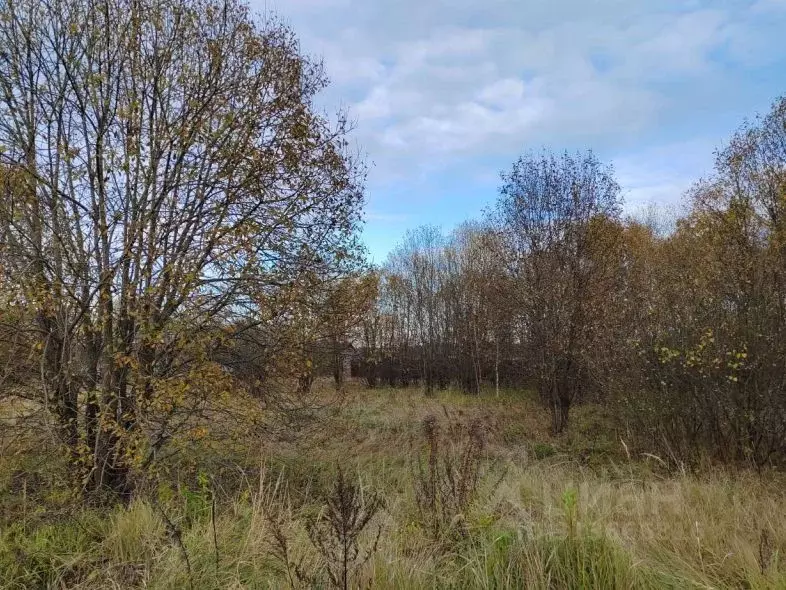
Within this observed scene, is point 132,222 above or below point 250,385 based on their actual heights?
above

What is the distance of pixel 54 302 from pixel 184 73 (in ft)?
10.4

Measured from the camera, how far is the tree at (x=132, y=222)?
558cm

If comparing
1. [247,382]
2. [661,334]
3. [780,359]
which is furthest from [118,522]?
[780,359]

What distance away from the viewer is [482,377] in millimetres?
21891

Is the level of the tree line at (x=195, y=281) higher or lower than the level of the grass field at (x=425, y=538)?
higher

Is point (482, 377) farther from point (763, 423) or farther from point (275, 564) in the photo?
point (275, 564)

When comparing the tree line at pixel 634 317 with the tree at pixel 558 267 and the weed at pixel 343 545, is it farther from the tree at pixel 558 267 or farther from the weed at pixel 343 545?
the weed at pixel 343 545

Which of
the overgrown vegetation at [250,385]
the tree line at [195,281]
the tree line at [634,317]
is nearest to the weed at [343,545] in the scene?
the overgrown vegetation at [250,385]

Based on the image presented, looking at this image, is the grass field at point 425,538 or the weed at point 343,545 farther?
the grass field at point 425,538

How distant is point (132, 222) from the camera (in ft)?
18.8

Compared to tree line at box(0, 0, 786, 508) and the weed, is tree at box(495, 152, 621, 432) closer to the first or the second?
tree line at box(0, 0, 786, 508)

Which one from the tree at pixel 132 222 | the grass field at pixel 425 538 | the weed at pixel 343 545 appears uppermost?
the tree at pixel 132 222

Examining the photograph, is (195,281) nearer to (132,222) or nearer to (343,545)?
(132,222)

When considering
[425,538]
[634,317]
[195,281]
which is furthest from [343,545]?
[634,317]
